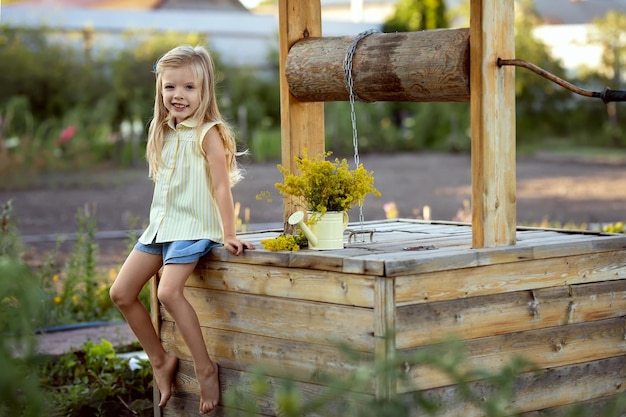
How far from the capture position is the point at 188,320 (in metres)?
3.35

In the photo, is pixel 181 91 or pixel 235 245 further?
pixel 181 91

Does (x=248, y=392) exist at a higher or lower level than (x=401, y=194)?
lower

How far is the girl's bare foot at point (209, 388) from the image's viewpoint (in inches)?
134

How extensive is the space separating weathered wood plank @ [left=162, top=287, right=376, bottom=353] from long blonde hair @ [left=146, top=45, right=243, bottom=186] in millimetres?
422

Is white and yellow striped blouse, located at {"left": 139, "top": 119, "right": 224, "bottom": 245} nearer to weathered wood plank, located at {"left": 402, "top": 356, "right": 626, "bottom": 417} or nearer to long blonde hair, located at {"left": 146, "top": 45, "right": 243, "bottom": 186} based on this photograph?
long blonde hair, located at {"left": 146, "top": 45, "right": 243, "bottom": 186}

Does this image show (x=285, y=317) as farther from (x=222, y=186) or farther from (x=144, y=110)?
(x=144, y=110)

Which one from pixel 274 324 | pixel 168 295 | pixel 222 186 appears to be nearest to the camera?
pixel 274 324

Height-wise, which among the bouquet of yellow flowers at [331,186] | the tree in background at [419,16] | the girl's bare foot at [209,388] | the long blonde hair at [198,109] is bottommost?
the girl's bare foot at [209,388]

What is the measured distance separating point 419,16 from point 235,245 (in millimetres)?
19928

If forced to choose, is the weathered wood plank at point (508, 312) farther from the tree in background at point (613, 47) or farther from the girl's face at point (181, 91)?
the tree in background at point (613, 47)

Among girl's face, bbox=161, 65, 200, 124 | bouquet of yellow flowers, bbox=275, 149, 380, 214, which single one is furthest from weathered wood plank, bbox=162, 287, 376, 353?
girl's face, bbox=161, 65, 200, 124

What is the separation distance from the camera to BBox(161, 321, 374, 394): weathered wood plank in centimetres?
301

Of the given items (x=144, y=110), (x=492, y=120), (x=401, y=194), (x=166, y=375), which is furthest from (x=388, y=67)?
(x=144, y=110)

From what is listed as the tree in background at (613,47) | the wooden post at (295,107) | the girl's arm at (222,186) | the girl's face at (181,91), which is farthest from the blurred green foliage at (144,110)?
the girl's arm at (222,186)
